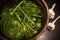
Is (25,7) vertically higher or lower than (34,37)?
higher

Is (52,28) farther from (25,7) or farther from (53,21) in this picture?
(25,7)

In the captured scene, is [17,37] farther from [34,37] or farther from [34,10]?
[34,10]

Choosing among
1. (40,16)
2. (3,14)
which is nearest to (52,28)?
(40,16)

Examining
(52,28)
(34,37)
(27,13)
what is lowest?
(52,28)

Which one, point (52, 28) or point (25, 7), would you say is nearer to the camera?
point (25, 7)

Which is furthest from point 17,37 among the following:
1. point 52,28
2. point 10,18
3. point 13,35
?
point 52,28

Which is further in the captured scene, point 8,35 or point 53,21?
point 53,21
